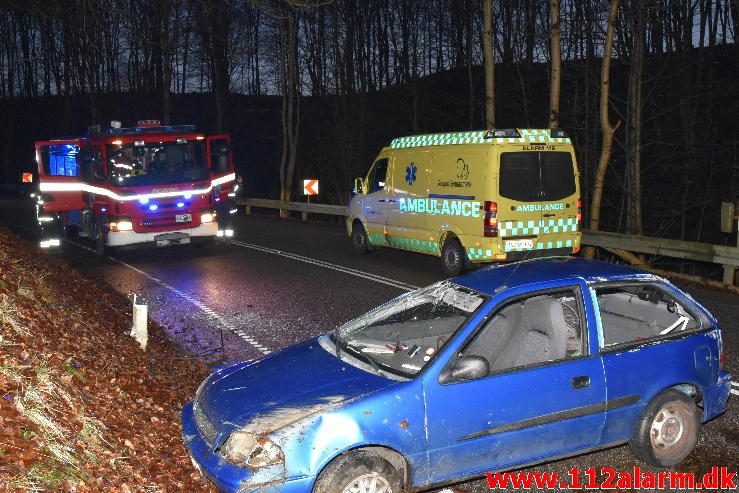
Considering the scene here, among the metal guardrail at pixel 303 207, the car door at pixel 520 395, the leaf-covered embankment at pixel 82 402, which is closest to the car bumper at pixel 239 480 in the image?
the leaf-covered embankment at pixel 82 402

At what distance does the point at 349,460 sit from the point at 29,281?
5880mm

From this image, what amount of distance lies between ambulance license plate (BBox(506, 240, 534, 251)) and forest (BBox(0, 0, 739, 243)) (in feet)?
16.8

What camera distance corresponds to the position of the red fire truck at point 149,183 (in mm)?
16031

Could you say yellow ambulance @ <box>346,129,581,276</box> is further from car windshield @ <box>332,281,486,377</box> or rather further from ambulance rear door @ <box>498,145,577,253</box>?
car windshield @ <box>332,281,486,377</box>

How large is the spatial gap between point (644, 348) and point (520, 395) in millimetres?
1061

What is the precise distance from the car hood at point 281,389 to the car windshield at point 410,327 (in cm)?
28

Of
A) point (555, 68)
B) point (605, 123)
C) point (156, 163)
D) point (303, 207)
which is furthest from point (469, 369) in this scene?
point (303, 207)

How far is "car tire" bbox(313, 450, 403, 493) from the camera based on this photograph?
4129 millimetres

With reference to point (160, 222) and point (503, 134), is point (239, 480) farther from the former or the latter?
point (160, 222)

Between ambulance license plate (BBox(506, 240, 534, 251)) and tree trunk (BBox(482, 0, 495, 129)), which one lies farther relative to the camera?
tree trunk (BBox(482, 0, 495, 129))

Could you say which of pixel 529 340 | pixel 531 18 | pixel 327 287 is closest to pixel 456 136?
pixel 327 287

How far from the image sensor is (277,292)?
1233 cm

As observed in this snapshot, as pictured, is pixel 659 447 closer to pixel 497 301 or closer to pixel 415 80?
pixel 497 301

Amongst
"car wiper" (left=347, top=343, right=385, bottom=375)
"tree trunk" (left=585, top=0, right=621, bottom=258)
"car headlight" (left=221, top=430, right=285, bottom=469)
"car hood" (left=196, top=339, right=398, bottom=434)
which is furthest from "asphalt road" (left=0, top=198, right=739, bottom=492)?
"tree trunk" (left=585, top=0, right=621, bottom=258)
